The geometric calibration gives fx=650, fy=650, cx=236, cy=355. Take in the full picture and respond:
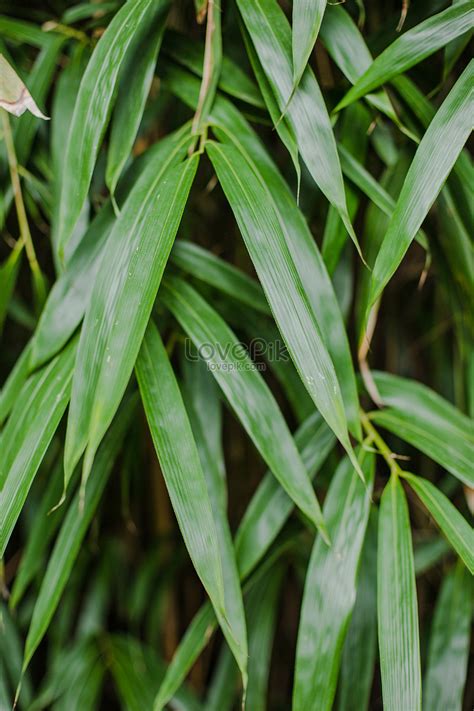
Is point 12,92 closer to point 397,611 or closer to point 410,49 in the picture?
point 410,49

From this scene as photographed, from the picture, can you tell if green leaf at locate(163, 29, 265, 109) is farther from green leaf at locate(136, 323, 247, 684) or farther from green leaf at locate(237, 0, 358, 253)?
green leaf at locate(136, 323, 247, 684)

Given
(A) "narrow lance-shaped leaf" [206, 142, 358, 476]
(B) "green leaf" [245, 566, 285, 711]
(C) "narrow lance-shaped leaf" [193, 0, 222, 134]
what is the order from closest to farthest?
1. (A) "narrow lance-shaped leaf" [206, 142, 358, 476]
2. (C) "narrow lance-shaped leaf" [193, 0, 222, 134]
3. (B) "green leaf" [245, 566, 285, 711]

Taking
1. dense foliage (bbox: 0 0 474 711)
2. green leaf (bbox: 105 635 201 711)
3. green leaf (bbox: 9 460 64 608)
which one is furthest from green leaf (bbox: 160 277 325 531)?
green leaf (bbox: 105 635 201 711)

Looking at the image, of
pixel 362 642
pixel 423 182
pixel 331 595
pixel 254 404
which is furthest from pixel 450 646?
pixel 423 182

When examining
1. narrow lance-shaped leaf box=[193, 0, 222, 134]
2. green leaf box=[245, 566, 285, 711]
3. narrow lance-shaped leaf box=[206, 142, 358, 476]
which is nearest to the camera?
narrow lance-shaped leaf box=[206, 142, 358, 476]

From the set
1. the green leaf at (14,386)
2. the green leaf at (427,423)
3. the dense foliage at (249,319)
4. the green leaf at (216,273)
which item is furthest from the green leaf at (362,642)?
the green leaf at (14,386)

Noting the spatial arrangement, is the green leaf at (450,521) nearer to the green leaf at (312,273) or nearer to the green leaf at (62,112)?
the green leaf at (312,273)
